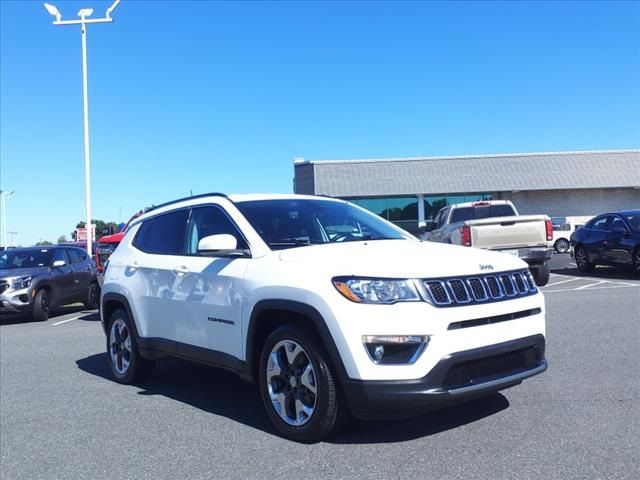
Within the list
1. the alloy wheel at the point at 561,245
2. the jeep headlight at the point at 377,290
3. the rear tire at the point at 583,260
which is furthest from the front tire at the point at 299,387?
the alloy wheel at the point at 561,245

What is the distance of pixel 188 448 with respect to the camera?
4.39 meters

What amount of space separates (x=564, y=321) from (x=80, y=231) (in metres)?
30.6

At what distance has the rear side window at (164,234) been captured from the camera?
584 centimetres

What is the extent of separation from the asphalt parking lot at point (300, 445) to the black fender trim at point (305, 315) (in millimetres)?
567

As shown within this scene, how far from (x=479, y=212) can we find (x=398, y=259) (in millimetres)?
11979

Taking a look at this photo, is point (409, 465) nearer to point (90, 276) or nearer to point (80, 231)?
point (90, 276)

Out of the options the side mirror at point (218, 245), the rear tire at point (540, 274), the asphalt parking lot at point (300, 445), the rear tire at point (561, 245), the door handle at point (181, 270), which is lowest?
the asphalt parking lot at point (300, 445)

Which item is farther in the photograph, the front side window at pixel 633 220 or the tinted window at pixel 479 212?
the tinted window at pixel 479 212

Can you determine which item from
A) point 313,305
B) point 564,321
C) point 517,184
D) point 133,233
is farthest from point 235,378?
point 517,184

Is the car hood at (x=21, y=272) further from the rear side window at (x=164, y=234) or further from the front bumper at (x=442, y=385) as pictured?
the front bumper at (x=442, y=385)

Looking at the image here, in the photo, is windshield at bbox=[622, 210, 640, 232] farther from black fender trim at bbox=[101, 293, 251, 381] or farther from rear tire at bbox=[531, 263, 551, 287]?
black fender trim at bbox=[101, 293, 251, 381]

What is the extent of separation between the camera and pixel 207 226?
18.0 ft

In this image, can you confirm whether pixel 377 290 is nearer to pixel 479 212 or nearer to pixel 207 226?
pixel 207 226

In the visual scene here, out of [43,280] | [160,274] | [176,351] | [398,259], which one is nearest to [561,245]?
[43,280]
